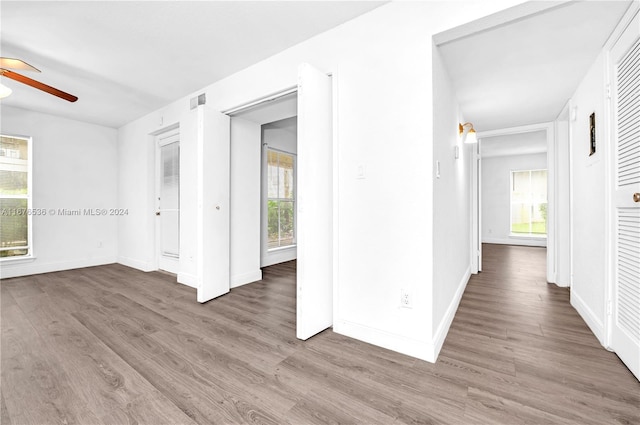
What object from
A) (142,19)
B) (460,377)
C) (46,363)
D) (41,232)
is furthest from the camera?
(41,232)

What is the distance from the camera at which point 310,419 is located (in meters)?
1.36

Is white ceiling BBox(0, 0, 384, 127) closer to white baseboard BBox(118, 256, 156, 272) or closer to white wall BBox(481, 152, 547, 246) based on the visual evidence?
white baseboard BBox(118, 256, 156, 272)

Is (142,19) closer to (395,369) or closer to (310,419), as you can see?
(310,419)

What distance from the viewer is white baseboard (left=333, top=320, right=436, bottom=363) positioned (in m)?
1.88

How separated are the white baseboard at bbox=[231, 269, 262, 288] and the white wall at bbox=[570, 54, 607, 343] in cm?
359

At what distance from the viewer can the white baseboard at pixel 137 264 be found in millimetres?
4555

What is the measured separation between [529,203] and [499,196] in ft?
2.52

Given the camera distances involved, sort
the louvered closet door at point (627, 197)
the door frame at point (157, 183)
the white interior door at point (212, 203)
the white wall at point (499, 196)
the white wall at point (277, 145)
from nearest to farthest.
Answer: the louvered closet door at point (627, 197), the white interior door at point (212, 203), the door frame at point (157, 183), the white wall at point (277, 145), the white wall at point (499, 196)

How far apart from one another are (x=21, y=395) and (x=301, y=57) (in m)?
3.08

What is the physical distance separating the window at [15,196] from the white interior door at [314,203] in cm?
508

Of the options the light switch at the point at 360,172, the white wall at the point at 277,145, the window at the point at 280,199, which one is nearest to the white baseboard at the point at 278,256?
the white wall at the point at 277,145

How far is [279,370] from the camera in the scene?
1765 millimetres

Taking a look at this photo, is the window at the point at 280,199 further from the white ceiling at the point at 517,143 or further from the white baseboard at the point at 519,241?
the white baseboard at the point at 519,241

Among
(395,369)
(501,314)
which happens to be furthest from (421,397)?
Result: (501,314)
